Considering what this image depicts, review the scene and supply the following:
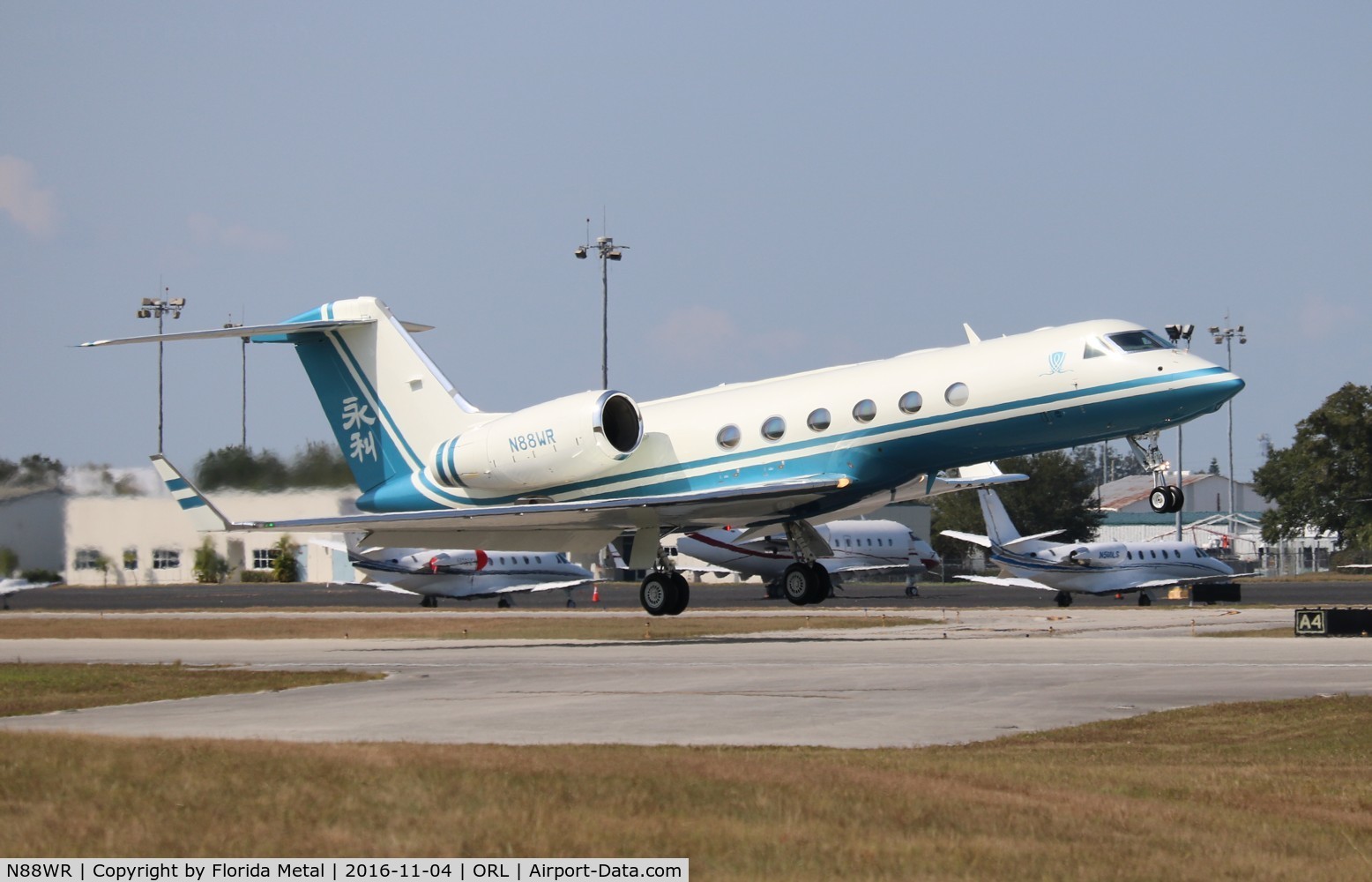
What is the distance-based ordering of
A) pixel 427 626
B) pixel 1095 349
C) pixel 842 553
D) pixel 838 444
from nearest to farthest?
pixel 1095 349, pixel 838 444, pixel 427 626, pixel 842 553

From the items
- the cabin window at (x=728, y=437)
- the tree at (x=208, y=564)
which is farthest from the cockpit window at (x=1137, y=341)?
the tree at (x=208, y=564)

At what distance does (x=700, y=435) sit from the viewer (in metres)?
30.5

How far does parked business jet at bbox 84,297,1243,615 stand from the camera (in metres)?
26.7

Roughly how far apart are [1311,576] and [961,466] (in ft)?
224

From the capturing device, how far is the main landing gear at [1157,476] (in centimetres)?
2653

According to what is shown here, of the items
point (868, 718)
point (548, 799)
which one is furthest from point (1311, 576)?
point (548, 799)

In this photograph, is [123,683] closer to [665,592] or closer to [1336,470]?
[665,592]

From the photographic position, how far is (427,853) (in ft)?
26.8

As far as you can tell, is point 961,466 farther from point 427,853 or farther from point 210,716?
point 427,853

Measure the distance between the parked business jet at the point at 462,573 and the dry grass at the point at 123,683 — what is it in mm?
31671

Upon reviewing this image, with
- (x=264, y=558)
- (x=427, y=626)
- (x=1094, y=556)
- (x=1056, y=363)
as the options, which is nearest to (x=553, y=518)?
(x=1056, y=363)

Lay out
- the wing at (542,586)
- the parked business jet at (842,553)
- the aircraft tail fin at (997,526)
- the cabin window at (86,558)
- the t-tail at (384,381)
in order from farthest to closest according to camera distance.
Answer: the parked business jet at (842,553) → the aircraft tail fin at (997,526) → the wing at (542,586) → the cabin window at (86,558) → the t-tail at (384,381)

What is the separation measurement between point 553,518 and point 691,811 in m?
21.8

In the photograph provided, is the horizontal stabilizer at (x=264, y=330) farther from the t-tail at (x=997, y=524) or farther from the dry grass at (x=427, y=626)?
the t-tail at (x=997, y=524)
